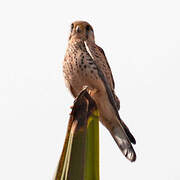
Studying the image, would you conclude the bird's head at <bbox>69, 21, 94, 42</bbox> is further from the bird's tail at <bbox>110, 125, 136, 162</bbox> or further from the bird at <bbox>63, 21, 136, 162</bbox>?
the bird's tail at <bbox>110, 125, 136, 162</bbox>

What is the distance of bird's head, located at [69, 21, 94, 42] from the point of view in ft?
16.9

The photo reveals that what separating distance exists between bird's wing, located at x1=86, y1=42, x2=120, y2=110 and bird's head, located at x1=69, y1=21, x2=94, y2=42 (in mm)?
129

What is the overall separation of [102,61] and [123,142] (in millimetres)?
1148

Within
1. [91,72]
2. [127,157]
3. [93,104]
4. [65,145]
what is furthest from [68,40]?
[65,145]

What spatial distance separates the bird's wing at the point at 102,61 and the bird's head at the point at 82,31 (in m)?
0.13

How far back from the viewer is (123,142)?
414cm

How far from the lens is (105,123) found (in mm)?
4648

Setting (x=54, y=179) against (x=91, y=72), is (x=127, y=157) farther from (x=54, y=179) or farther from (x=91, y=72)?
(x=54, y=179)

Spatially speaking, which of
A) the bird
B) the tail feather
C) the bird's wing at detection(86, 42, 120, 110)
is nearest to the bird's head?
the bird's wing at detection(86, 42, 120, 110)

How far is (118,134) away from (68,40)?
150cm

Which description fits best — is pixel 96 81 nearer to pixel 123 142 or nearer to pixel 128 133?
pixel 128 133

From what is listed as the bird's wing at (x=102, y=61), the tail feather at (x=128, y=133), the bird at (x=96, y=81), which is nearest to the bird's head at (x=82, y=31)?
the bird's wing at (x=102, y=61)

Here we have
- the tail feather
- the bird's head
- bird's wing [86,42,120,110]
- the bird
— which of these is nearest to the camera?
the tail feather

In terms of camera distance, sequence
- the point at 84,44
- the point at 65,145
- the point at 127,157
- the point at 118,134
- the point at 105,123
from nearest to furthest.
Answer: the point at 65,145 < the point at 127,157 < the point at 118,134 < the point at 105,123 < the point at 84,44
